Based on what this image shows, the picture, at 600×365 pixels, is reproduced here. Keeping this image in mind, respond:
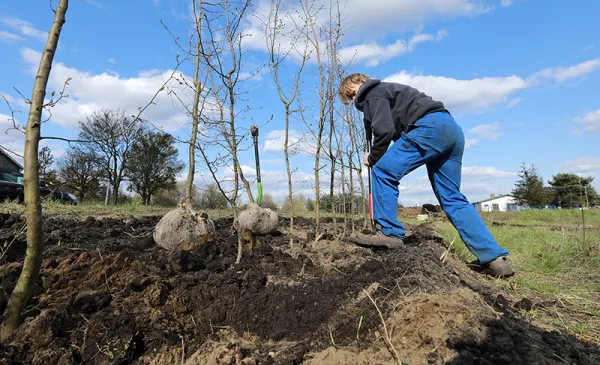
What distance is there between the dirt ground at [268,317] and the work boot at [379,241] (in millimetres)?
479

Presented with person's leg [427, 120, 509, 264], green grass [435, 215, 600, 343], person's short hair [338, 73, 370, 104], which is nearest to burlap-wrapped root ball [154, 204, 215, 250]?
person's short hair [338, 73, 370, 104]

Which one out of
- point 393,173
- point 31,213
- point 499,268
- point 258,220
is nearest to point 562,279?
point 499,268

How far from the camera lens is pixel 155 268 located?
240cm

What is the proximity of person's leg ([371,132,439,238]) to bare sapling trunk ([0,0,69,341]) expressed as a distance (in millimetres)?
2354

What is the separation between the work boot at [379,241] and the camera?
10.2ft

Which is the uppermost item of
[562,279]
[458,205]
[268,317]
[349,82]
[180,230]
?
[349,82]

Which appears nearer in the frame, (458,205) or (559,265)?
(458,205)

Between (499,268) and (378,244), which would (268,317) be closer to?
(378,244)

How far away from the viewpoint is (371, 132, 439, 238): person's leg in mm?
3062

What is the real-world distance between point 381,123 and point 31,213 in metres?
2.46

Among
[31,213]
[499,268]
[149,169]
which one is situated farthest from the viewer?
[149,169]

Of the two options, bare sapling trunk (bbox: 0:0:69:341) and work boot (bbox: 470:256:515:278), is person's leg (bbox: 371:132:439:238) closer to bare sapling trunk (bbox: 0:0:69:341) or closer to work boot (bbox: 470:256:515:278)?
work boot (bbox: 470:256:515:278)

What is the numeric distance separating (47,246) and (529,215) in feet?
63.4

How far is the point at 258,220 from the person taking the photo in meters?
4.39
